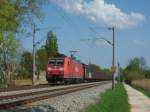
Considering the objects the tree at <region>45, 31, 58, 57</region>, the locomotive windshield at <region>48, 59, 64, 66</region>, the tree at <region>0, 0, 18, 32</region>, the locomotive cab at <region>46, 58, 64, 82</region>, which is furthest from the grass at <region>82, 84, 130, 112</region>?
the tree at <region>45, 31, 58, 57</region>

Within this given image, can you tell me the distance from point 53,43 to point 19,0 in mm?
72833

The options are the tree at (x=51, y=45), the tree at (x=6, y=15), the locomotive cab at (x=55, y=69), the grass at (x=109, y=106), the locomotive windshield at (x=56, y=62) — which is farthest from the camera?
the tree at (x=51, y=45)

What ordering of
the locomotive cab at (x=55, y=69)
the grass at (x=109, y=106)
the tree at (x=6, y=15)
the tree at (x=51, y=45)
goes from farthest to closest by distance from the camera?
the tree at (x=51, y=45), the locomotive cab at (x=55, y=69), the tree at (x=6, y=15), the grass at (x=109, y=106)

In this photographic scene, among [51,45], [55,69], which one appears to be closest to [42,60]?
[51,45]

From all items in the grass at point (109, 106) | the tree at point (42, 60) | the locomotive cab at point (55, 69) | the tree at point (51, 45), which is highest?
the tree at point (51, 45)

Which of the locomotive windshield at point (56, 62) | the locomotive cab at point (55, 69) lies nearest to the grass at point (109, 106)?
the locomotive cab at point (55, 69)

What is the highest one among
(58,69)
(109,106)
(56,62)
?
(56,62)

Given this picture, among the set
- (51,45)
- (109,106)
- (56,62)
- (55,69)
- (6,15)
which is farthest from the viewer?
(51,45)

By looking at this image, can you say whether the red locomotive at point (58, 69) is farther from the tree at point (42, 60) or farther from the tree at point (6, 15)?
the tree at point (42, 60)

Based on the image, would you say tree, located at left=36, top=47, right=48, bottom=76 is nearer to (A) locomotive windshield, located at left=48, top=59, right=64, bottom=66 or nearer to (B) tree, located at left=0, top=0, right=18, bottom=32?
(A) locomotive windshield, located at left=48, top=59, right=64, bottom=66

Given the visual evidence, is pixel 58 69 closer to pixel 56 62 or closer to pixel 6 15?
pixel 56 62

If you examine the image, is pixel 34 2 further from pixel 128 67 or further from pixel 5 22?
pixel 128 67

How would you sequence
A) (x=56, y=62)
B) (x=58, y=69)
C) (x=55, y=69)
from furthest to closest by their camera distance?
(x=56, y=62)
(x=55, y=69)
(x=58, y=69)

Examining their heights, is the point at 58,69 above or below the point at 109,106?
above
